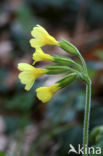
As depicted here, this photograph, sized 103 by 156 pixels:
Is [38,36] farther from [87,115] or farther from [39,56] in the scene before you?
[87,115]

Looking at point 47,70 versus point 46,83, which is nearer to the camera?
point 47,70

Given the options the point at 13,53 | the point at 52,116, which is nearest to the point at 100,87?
the point at 52,116

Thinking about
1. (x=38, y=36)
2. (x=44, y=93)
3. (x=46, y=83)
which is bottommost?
(x=44, y=93)

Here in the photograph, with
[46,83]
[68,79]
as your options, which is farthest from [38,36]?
[46,83]

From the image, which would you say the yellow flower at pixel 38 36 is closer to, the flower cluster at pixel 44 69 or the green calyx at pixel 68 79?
the flower cluster at pixel 44 69

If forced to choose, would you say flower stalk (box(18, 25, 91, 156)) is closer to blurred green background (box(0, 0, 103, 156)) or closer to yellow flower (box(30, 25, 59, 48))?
yellow flower (box(30, 25, 59, 48))

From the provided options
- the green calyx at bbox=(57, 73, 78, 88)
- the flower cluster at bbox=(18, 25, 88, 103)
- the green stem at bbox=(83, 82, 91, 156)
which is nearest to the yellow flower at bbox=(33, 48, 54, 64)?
the flower cluster at bbox=(18, 25, 88, 103)

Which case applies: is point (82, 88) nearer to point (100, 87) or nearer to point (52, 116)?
point (100, 87)

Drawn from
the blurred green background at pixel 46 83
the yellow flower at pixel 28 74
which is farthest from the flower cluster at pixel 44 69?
the blurred green background at pixel 46 83
